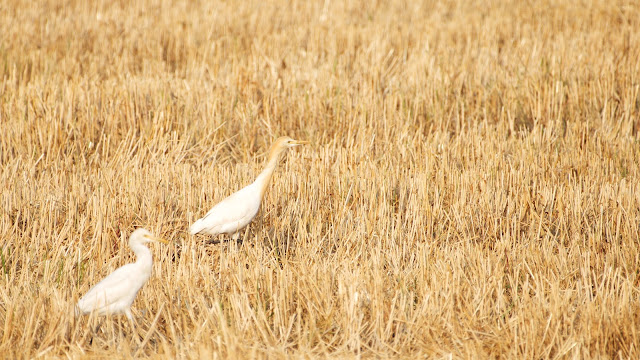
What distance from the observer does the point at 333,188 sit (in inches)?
194

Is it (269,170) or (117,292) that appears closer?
(117,292)

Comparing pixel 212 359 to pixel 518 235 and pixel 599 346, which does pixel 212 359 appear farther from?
pixel 518 235

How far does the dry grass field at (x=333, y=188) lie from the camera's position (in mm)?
3143

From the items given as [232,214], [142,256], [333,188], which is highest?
[142,256]

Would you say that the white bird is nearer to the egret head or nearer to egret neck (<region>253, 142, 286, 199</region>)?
egret neck (<region>253, 142, 286, 199</region>)

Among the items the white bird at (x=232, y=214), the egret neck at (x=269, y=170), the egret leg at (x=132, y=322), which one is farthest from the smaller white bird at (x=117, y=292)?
the egret neck at (x=269, y=170)

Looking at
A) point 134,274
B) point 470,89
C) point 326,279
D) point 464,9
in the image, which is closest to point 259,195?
point 326,279

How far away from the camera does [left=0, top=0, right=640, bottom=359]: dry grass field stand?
10.3 feet

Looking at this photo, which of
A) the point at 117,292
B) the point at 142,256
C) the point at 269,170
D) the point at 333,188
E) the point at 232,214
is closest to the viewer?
the point at 117,292

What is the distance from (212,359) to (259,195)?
1448 mm

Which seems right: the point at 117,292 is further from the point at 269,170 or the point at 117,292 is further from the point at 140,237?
the point at 269,170

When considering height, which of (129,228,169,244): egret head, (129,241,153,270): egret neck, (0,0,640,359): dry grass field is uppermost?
(129,228,169,244): egret head

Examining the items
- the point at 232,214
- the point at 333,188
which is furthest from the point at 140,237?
the point at 333,188

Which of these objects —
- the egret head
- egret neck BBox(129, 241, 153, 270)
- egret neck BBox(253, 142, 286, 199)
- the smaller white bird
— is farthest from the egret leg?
egret neck BBox(253, 142, 286, 199)
